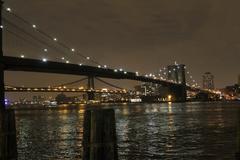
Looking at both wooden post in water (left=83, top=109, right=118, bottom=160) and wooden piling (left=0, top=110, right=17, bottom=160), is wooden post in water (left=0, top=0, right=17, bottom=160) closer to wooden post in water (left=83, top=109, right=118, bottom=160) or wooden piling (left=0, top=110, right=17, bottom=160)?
wooden piling (left=0, top=110, right=17, bottom=160)

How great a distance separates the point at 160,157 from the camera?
72.3 feet

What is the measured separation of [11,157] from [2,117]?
3.72 ft

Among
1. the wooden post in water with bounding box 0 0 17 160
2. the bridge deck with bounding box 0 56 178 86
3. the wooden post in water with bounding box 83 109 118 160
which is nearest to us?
the wooden post in water with bounding box 83 109 118 160

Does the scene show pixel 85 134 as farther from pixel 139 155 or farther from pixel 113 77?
pixel 113 77

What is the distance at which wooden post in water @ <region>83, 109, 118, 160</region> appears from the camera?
8.12m

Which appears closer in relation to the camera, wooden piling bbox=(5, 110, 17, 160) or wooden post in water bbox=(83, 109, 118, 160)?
wooden post in water bbox=(83, 109, 118, 160)

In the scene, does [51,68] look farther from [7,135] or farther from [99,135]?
[99,135]

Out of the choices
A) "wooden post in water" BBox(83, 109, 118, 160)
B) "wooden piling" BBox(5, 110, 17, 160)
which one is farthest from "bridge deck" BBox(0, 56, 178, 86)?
"wooden post in water" BBox(83, 109, 118, 160)

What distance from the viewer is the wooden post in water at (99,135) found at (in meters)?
8.12

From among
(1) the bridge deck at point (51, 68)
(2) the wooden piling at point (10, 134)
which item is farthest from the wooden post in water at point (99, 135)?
(1) the bridge deck at point (51, 68)

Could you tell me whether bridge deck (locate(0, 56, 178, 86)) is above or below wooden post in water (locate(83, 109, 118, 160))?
above

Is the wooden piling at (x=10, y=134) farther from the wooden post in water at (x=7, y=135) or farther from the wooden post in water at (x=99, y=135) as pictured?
the wooden post in water at (x=99, y=135)

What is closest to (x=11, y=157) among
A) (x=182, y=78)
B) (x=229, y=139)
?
(x=229, y=139)

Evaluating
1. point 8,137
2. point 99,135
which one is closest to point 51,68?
point 8,137
